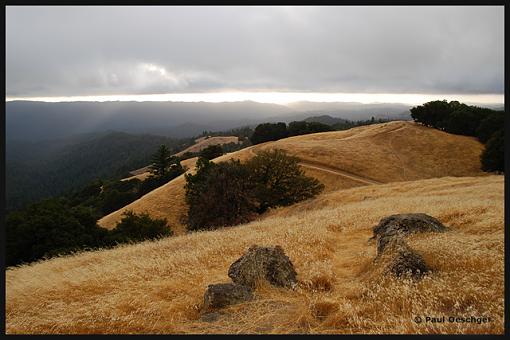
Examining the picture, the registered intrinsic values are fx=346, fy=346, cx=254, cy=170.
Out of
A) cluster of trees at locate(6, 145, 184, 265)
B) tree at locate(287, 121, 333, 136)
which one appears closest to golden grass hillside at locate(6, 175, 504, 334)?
cluster of trees at locate(6, 145, 184, 265)

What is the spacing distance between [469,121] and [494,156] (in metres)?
21.1

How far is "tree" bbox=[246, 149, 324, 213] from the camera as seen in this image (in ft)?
109

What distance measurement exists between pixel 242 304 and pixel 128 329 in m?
1.89

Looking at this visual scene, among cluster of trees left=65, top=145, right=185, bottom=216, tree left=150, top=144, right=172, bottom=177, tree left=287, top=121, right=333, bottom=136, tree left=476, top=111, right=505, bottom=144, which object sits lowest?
cluster of trees left=65, top=145, right=185, bottom=216

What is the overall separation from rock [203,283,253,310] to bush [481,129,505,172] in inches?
1887

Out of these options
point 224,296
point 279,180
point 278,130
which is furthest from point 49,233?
point 278,130

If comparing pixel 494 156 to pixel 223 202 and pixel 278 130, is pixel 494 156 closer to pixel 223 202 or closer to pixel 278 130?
pixel 223 202

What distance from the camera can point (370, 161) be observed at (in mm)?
50812

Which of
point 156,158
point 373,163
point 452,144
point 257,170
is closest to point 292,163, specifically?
point 257,170

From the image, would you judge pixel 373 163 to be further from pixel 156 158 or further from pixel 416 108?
pixel 156 158

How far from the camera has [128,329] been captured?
221 inches

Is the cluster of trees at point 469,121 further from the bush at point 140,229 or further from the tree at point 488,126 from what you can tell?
the bush at point 140,229

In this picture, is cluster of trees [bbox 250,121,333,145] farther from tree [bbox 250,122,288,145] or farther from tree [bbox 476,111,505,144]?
tree [bbox 476,111,505,144]

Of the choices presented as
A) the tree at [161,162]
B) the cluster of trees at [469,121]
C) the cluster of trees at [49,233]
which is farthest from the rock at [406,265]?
the tree at [161,162]
